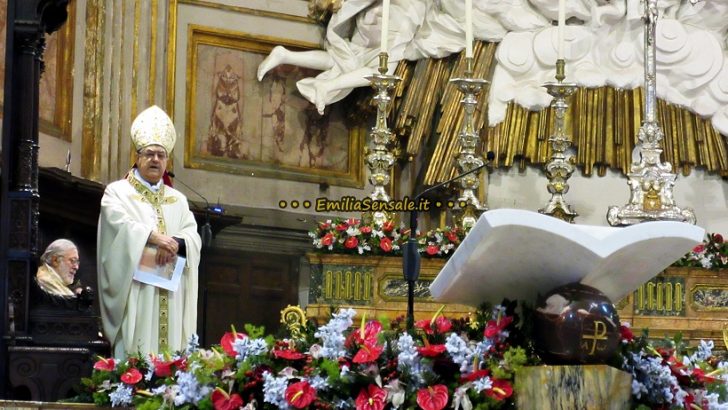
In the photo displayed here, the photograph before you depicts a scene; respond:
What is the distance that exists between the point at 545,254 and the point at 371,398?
65cm

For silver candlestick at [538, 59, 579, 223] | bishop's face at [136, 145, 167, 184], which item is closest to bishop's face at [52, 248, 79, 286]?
bishop's face at [136, 145, 167, 184]

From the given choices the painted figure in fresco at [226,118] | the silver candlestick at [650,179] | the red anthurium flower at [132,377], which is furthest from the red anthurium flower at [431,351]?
the painted figure in fresco at [226,118]

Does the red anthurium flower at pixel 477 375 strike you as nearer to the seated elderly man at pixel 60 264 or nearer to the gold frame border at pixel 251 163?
the seated elderly man at pixel 60 264

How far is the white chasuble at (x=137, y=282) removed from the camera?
730cm

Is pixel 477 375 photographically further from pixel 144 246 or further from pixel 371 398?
pixel 144 246

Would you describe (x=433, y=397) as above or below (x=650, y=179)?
below

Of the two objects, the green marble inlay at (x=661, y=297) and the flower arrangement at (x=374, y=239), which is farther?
the green marble inlay at (x=661, y=297)

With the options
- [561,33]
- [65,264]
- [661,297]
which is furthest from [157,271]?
[661,297]

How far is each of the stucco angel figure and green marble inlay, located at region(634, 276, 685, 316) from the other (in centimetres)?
267

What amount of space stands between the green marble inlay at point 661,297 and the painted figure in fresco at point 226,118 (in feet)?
10.7

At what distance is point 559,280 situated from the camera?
4.59m

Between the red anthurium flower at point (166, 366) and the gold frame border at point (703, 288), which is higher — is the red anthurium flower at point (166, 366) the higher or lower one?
the lower one

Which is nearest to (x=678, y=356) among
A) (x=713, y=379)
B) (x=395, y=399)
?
(x=713, y=379)

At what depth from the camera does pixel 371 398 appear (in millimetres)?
4480
